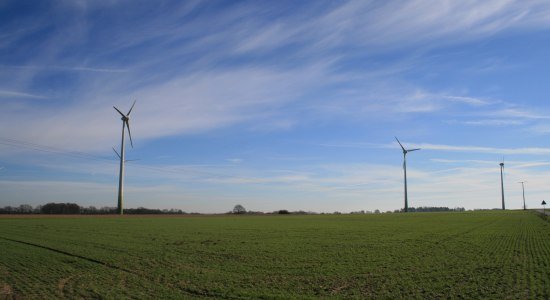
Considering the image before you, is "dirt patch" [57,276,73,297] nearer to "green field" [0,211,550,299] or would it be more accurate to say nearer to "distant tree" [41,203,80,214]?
"green field" [0,211,550,299]

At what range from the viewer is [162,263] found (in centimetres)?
2402

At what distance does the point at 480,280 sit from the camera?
58.7 feet

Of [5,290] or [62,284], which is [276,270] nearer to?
[62,284]

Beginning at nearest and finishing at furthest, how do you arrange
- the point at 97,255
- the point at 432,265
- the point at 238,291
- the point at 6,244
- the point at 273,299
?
the point at 273,299 → the point at 238,291 → the point at 432,265 → the point at 97,255 → the point at 6,244

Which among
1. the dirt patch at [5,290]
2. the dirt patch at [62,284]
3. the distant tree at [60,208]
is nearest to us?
the dirt patch at [5,290]

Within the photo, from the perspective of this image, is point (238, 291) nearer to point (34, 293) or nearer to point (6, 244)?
point (34, 293)

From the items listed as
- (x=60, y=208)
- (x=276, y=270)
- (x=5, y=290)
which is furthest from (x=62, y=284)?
(x=60, y=208)

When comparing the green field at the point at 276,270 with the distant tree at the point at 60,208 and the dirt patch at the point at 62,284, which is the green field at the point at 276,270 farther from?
the distant tree at the point at 60,208

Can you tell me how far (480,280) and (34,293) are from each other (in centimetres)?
1687

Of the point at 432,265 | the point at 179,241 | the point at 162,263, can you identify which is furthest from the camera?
the point at 179,241

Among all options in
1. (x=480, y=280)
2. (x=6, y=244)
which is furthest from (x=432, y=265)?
(x=6, y=244)

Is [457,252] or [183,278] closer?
[183,278]

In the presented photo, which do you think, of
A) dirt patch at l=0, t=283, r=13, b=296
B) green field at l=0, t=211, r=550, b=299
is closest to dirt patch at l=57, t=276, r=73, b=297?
green field at l=0, t=211, r=550, b=299

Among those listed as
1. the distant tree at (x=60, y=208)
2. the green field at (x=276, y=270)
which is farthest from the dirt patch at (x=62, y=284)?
the distant tree at (x=60, y=208)
